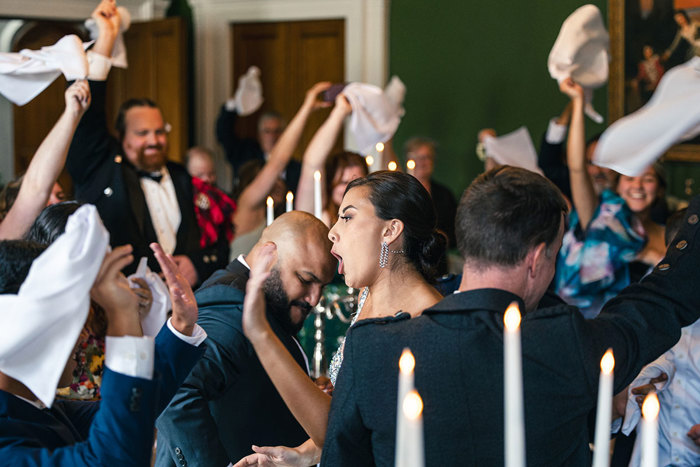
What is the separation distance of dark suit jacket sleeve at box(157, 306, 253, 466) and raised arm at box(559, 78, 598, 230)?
2117 millimetres

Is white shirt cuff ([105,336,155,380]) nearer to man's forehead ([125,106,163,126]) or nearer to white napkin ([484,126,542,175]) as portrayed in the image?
man's forehead ([125,106,163,126])

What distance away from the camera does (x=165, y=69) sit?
712 cm

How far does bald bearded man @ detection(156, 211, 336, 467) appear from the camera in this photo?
1.91 meters

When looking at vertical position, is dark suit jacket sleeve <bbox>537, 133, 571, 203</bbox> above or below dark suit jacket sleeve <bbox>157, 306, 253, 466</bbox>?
above

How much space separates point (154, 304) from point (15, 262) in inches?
27.0

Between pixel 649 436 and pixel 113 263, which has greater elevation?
pixel 113 263

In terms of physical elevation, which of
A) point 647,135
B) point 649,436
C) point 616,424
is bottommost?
point 616,424

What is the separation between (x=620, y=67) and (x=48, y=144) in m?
3.86

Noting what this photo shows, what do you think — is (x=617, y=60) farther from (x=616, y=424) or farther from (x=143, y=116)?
(x=616, y=424)

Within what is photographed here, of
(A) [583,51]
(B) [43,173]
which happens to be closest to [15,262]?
(B) [43,173]

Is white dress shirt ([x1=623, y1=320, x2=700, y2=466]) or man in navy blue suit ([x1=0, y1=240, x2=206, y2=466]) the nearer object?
man in navy blue suit ([x1=0, y1=240, x2=206, y2=466])

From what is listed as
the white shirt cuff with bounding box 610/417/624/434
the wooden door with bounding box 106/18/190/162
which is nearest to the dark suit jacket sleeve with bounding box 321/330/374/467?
the white shirt cuff with bounding box 610/417/624/434

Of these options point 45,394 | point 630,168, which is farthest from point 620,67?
point 45,394

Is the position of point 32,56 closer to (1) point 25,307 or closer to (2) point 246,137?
(1) point 25,307
